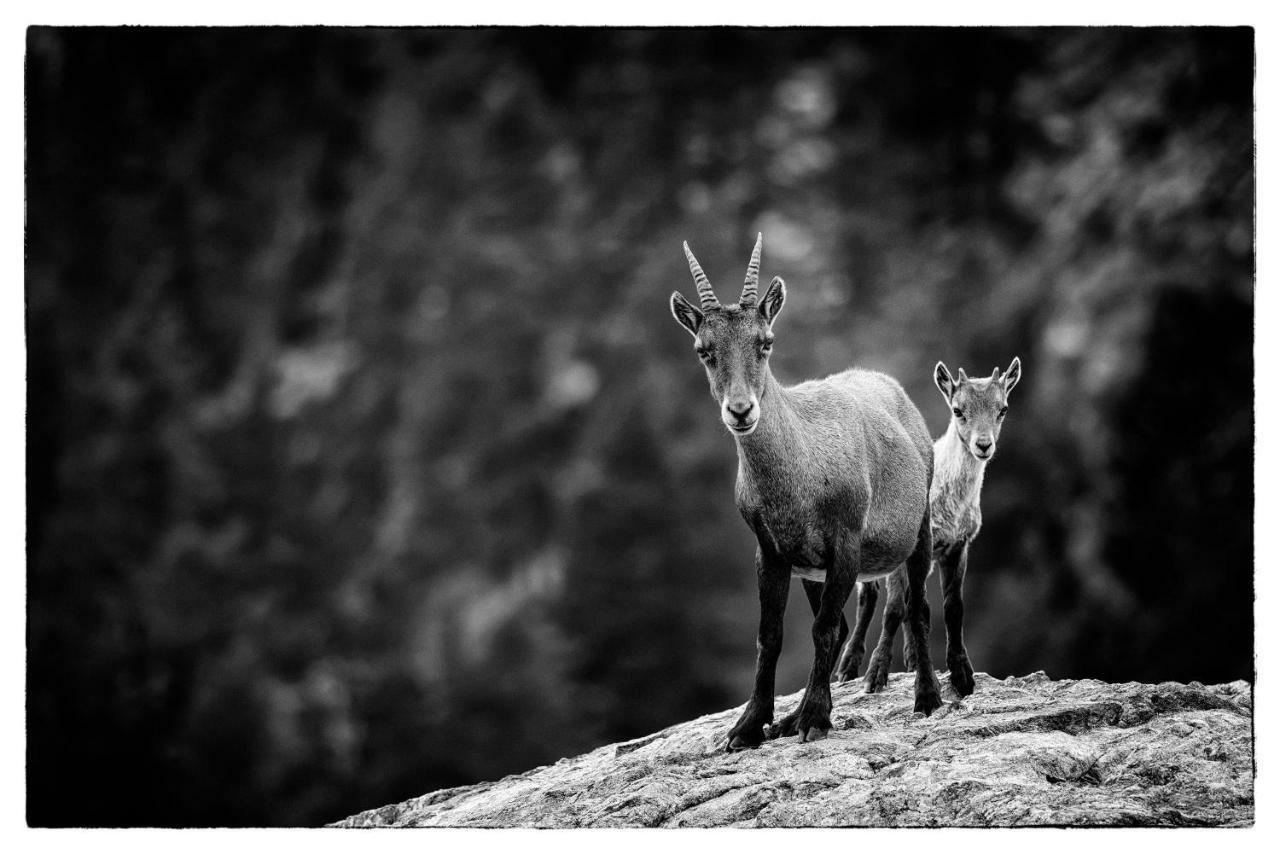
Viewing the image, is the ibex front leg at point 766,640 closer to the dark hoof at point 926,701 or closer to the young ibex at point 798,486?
the young ibex at point 798,486

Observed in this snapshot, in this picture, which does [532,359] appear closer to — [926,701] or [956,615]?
[956,615]

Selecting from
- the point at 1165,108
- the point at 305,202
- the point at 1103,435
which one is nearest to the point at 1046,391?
the point at 1103,435

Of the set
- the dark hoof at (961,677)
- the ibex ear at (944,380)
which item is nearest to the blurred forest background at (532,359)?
the dark hoof at (961,677)

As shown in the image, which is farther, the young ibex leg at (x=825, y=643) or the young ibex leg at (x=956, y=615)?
the young ibex leg at (x=956, y=615)

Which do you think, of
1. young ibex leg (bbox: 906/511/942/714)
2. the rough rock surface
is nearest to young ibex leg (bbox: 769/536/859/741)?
the rough rock surface

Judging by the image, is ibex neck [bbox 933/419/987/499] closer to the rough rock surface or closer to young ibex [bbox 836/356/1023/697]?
young ibex [bbox 836/356/1023/697]

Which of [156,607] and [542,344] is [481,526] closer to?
[542,344]

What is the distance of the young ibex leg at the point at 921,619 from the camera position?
6.64 meters

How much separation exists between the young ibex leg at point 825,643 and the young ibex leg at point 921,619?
550 mm

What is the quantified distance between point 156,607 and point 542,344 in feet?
15.4

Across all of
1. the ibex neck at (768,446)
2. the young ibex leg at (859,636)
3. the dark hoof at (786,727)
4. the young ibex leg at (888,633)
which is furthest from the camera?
the young ibex leg at (859,636)

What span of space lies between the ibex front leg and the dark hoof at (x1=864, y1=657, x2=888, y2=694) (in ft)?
3.39

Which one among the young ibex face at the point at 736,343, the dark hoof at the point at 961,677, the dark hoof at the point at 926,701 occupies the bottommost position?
the dark hoof at the point at 926,701

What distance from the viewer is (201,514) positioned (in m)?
12.4
